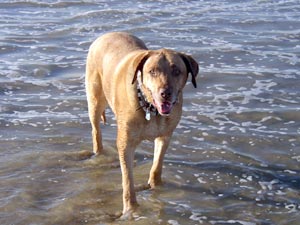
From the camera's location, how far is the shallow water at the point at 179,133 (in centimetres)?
655

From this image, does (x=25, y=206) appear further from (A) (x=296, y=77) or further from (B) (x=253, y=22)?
(B) (x=253, y=22)

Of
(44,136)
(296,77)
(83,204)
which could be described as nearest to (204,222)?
(83,204)

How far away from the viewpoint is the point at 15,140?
817 centimetres

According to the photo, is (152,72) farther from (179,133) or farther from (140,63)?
(179,133)

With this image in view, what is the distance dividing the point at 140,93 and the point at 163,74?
387 mm

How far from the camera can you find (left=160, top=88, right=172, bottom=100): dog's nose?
5.75 meters

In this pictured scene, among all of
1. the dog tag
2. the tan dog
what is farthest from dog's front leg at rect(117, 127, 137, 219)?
the dog tag

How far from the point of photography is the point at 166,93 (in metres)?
5.75

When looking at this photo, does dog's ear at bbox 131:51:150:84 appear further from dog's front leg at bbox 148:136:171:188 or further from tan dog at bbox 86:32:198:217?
dog's front leg at bbox 148:136:171:188

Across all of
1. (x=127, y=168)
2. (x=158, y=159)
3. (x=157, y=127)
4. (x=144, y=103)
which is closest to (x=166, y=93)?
(x=144, y=103)

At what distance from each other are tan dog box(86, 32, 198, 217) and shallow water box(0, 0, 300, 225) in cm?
49

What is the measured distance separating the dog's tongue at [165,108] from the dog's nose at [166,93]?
0.23ft

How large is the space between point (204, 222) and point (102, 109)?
2137 millimetres

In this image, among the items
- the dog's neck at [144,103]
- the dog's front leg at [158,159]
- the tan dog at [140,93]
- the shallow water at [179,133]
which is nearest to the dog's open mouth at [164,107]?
the tan dog at [140,93]
